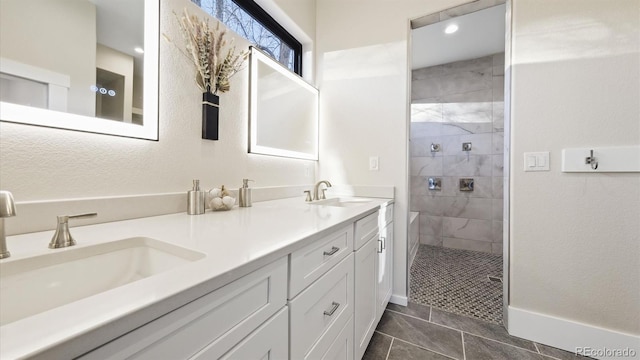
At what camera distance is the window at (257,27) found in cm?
142

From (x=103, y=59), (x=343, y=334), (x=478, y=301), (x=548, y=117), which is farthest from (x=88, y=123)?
(x=478, y=301)

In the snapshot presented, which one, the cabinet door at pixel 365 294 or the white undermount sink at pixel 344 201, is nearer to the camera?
the cabinet door at pixel 365 294

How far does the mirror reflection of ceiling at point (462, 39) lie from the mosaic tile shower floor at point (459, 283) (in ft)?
8.05

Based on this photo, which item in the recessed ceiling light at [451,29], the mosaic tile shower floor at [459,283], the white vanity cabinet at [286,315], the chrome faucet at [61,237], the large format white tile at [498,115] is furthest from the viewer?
the large format white tile at [498,115]

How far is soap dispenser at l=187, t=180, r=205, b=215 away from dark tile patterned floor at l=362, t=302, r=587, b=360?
117 cm

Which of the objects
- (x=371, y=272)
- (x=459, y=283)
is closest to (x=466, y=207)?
(x=459, y=283)

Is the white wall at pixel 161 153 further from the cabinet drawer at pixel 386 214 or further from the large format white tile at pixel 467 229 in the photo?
the large format white tile at pixel 467 229

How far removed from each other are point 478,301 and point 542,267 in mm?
622

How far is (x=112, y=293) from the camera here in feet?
1.24

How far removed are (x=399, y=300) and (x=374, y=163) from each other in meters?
1.08

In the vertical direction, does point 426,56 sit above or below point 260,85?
above

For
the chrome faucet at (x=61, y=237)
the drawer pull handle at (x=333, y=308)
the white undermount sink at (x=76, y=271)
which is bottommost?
the drawer pull handle at (x=333, y=308)

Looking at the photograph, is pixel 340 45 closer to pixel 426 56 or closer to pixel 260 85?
pixel 260 85
